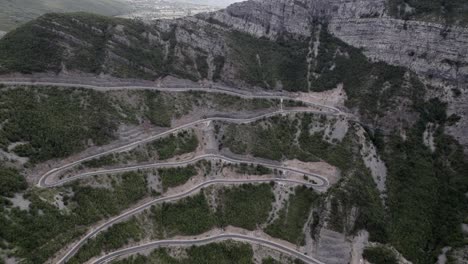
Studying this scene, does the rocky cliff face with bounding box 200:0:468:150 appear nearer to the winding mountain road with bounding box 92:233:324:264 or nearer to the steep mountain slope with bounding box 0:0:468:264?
the steep mountain slope with bounding box 0:0:468:264

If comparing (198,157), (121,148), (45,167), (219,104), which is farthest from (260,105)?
(45,167)

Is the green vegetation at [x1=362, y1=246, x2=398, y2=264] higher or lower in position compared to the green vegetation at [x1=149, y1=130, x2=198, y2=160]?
lower

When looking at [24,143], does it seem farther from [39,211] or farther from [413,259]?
[413,259]

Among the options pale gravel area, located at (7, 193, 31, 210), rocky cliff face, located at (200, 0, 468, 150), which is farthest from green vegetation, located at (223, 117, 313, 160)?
pale gravel area, located at (7, 193, 31, 210)

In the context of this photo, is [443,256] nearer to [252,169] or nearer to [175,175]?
[252,169]

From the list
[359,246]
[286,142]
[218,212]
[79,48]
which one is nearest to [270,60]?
[286,142]
